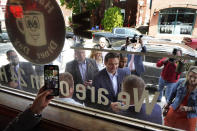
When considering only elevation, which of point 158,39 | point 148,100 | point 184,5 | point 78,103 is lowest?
point 78,103

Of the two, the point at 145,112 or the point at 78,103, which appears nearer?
the point at 145,112

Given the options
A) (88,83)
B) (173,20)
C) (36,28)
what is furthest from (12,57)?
(173,20)

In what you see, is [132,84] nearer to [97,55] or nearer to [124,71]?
[124,71]

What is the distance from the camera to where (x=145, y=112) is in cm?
91

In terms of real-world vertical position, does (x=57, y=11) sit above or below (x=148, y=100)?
above

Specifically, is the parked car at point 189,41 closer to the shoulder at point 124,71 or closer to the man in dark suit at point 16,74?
the shoulder at point 124,71

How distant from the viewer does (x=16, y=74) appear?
1290mm

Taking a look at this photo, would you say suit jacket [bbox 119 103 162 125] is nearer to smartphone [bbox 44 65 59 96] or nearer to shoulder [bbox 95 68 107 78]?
shoulder [bbox 95 68 107 78]

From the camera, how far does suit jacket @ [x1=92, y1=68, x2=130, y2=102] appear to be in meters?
0.99

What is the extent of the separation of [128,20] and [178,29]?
0.42m

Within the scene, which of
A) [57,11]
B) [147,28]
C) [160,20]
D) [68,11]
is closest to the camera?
[57,11]

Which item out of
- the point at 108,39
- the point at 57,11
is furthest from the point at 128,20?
the point at 57,11

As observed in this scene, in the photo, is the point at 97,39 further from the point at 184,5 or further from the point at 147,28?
the point at 184,5

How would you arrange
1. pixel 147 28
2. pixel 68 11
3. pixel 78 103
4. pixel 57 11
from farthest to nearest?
pixel 147 28
pixel 78 103
pixel 68 11
pixel 57 11
